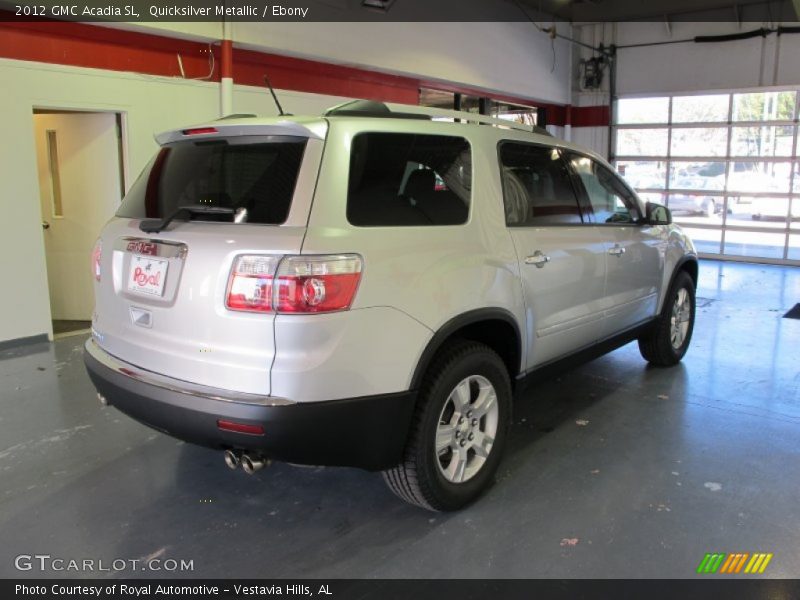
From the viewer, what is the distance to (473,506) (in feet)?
9.68

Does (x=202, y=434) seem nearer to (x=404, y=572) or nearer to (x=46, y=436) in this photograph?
(x=404, y=572)

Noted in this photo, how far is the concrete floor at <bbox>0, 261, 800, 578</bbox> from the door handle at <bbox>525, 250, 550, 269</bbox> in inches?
41.2

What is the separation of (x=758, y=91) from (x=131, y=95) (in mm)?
10280

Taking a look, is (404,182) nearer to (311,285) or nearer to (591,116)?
(311,285)

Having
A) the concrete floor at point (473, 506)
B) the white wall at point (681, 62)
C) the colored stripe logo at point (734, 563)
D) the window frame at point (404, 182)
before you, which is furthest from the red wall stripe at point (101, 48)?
the white wall at point (681, 62)

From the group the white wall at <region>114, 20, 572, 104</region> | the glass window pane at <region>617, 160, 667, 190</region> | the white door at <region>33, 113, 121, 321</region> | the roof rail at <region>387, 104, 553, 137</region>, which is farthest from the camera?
the glass window pane at <region>617, 160, 667, 190</region>

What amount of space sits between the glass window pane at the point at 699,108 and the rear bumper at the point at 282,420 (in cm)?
1154

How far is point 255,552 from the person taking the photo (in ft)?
8.55

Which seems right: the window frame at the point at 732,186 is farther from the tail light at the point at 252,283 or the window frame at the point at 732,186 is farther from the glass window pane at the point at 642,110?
the tail light at the point at 252,283

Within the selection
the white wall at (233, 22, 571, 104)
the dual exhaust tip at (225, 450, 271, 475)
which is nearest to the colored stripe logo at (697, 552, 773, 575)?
the dual exhaust tip at (225, 450, 271, 475)

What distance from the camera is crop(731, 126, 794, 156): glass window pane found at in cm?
1118

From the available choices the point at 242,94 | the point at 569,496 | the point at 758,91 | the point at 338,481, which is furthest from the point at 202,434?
the point at 758,91

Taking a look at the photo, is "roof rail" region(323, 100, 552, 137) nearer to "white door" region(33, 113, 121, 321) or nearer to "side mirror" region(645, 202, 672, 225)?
"side mirror" region(645, 202, 672, 225)

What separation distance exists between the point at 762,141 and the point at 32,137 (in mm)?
11226
